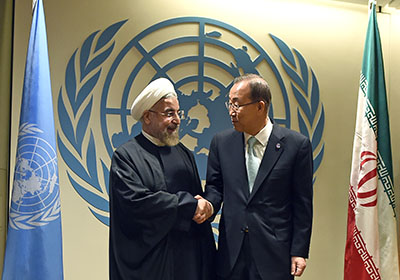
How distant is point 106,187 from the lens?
356 cm

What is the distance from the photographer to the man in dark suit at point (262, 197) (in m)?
2.53

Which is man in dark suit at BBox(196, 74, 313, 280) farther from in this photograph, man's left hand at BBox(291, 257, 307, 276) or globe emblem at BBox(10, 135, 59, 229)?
globe emblem at BBox(10, 135, 59, 229)

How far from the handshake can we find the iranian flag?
1.41 meters

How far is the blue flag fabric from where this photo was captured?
8.46ft

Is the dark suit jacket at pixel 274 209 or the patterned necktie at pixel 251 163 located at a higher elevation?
the patterned necktie at pixel 251 163

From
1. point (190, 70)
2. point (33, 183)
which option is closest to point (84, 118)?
point (190, 70)

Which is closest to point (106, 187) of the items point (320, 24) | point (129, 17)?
point (129, 17)

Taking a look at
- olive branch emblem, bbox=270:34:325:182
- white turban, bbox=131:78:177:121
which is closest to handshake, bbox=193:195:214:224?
white turban, bbox=131:78:177:121

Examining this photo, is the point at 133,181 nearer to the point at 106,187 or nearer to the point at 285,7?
the point at 106,187

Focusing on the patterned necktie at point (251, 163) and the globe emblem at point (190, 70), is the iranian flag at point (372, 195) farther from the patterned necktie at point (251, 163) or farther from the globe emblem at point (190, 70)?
the patterned necktie at point (251, 163)

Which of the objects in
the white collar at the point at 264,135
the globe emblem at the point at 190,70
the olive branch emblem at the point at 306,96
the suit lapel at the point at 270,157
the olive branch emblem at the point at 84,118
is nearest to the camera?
the suit lapel at the point at 270,157

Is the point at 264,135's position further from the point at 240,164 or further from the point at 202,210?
the point at 202,210

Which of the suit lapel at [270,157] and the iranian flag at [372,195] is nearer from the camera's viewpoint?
the suit lapel at [270,157]

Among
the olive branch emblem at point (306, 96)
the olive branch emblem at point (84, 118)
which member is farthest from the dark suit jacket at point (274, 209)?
the olive branch emblem at point (306, 96)
